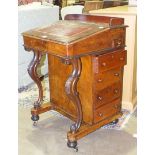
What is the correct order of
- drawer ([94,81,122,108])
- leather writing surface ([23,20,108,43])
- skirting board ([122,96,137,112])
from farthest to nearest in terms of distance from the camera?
skirting board ([122,96,137,112]) → drawer ([94,81,122,108]) → leather writing surface ([23,20,108,43])

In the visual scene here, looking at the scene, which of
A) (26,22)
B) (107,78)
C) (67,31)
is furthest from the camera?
(26,22)

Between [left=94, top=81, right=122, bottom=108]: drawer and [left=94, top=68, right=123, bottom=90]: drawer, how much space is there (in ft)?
0.13

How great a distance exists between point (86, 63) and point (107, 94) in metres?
0.32

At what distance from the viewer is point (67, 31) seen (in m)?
1.92

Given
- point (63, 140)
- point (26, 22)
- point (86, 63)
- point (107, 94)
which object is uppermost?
point (26, 22)

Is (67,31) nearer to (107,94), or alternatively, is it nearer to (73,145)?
(107,94)

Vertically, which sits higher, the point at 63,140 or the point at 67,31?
the point at 67,31

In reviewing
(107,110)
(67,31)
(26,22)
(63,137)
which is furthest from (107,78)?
(26,22)

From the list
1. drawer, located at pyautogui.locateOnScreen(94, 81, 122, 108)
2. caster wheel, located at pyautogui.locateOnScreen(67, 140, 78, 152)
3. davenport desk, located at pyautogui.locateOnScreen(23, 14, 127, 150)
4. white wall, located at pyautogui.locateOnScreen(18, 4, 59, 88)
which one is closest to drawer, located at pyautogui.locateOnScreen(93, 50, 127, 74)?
davenport desk, located at pyautogui.locateOnScreen(23, 14, 127, 150)

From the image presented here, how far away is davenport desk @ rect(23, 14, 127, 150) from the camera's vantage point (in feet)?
5.95

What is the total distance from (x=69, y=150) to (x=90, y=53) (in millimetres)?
734

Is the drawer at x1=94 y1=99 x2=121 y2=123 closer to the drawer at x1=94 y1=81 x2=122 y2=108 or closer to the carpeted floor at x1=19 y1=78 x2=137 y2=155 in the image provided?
the drawer at x1=94 y1=81 x2=122 y2=108
